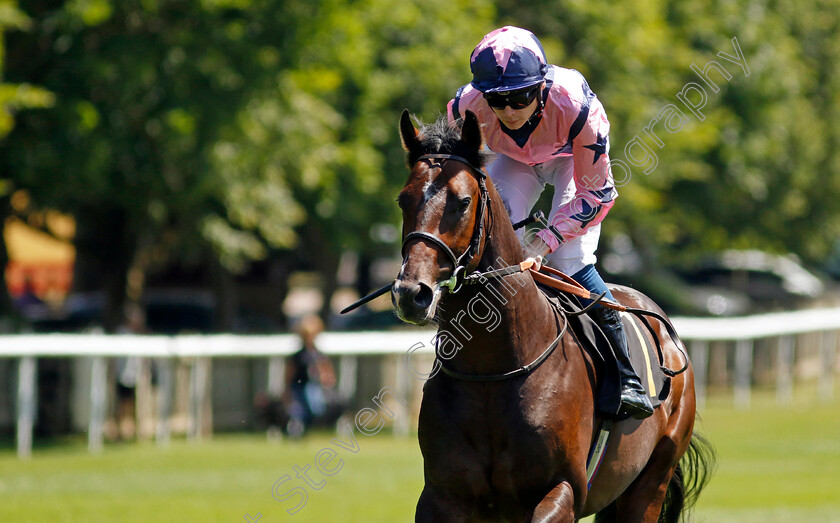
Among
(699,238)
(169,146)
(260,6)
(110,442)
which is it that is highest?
(260,6)

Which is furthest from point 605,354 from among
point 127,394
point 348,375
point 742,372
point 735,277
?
point 735,277

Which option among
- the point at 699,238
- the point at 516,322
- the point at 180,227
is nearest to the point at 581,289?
the point at 516,322

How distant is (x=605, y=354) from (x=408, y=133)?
1509 millimetres

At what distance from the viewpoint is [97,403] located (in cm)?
1412

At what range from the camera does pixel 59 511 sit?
31.1ft

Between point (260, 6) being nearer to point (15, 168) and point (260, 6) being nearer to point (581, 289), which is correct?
point (15, 168)

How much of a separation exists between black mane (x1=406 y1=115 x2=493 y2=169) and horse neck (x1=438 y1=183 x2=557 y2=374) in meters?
0.14

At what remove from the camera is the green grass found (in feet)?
32.1

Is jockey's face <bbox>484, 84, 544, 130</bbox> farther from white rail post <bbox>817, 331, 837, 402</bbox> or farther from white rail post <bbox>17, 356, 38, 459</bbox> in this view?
white rail post <bbox>817, 331, 837, 402</bbox>

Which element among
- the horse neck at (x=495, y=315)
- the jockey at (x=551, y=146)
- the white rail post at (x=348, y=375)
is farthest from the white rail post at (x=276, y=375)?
the horse neck at (x=495, y=315)

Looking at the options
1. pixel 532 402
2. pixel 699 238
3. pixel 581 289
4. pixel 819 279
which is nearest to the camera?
pixel 532 402

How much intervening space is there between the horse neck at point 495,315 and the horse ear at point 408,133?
0.35 m

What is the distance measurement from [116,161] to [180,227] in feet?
6.71

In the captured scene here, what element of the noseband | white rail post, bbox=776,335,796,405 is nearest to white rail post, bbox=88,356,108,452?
the noseband
